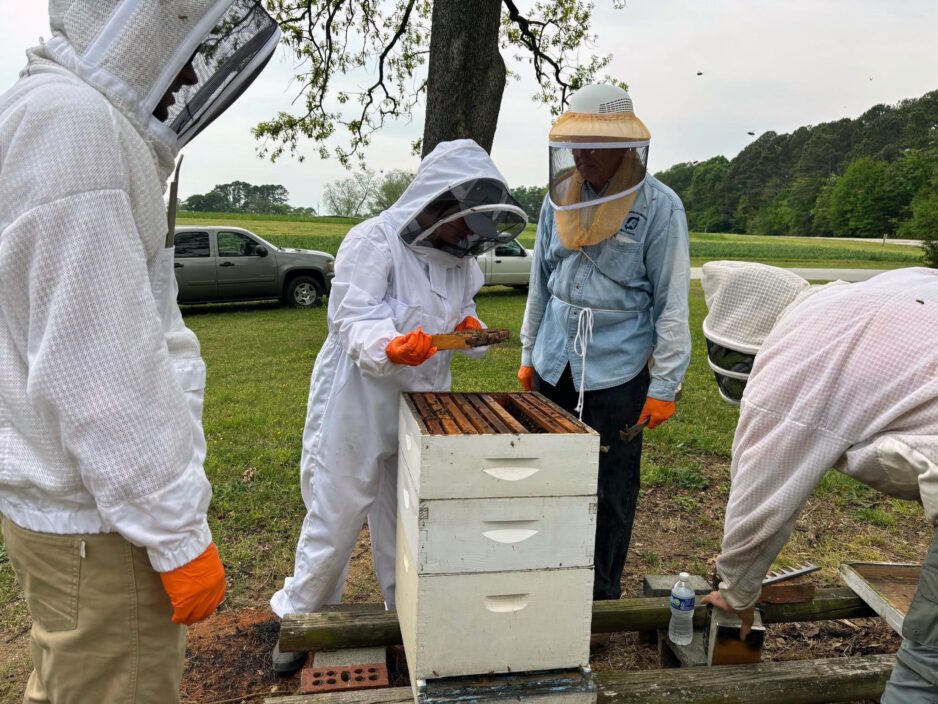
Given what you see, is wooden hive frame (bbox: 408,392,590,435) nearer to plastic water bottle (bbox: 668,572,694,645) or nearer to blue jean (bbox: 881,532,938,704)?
blue jean (bbox: 881,532,938,704)

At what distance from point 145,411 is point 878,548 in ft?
12.4

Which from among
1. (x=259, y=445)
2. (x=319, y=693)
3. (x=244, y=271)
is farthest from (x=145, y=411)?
(x=244, y=271)

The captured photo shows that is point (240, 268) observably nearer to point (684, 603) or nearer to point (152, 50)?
point (684, 603)

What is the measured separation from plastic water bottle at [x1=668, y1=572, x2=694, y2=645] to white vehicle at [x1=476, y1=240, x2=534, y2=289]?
465 inches

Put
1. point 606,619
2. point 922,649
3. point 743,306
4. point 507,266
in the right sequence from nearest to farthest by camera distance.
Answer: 1. point 922,649
2. point 743,306
3. point 606,619
4. point 507,266

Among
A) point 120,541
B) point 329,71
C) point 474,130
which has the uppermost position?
point 329,71

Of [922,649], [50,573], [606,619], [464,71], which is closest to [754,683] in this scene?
[606,619]

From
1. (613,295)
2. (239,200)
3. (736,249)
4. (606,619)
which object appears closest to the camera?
(606,619)

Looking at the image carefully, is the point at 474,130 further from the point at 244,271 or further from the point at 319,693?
the point at 244,271

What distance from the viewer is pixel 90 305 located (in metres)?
1.12

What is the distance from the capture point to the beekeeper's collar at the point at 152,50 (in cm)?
121

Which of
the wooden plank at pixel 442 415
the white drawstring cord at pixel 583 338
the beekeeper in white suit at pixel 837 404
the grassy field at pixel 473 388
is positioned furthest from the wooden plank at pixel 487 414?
the grassy field at pixel 473 388

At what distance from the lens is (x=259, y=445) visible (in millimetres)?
4762

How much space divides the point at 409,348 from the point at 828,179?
6108 cm
